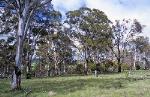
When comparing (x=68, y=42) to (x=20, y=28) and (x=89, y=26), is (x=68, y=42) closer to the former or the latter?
(x=89, y=26)

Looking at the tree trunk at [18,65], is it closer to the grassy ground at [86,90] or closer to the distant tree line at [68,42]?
the grassy ground at [86,90]

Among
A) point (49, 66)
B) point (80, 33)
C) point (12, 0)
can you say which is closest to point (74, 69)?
point (49, 66)

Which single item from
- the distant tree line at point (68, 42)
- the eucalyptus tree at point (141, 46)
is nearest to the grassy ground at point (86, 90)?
the distant tree line at point (68, 42)

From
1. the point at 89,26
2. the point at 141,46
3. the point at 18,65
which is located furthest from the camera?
the point at 141,46

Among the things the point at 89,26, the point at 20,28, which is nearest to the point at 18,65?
the point at 20,28

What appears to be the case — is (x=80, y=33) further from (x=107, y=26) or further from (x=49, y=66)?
(x=49, y=66)

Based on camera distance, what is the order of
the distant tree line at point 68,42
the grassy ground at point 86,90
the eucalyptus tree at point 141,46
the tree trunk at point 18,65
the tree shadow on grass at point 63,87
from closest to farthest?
the grassy ground at point 86,90, the tree shadow on grass at point 63,87, the tree trunk at point 18,65, the distant tree line at point 68,42, the eucalyptus tree at point 141,46

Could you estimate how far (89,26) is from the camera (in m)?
80.8

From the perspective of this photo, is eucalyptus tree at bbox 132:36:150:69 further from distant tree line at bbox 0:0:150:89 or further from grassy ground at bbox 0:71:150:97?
grassy ground at bbox 0:71:150:97

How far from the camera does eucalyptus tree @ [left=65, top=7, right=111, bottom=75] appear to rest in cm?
8094

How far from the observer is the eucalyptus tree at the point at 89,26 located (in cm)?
8094

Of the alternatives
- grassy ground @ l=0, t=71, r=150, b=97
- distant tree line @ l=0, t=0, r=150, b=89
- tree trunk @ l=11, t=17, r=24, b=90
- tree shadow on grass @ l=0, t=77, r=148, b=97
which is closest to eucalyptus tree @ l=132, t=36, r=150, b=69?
distant tree line @ l=0, t=0, r=150, b=89

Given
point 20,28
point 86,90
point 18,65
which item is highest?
point 20,28

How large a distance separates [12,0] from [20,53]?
700 cm
